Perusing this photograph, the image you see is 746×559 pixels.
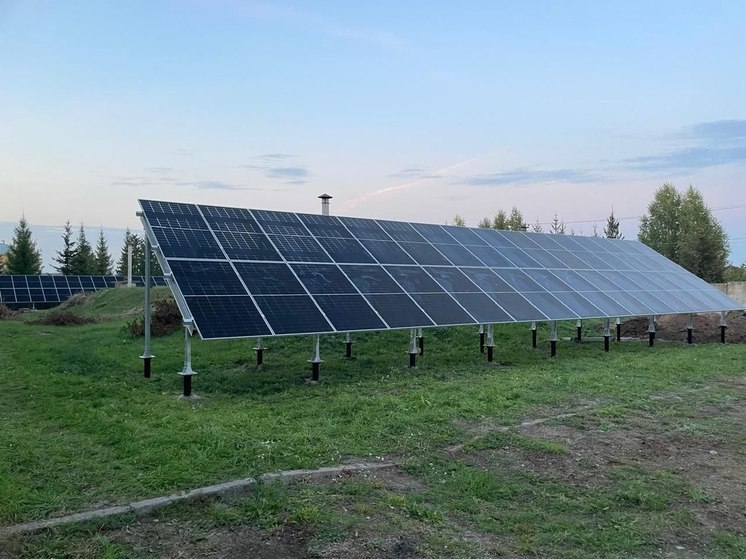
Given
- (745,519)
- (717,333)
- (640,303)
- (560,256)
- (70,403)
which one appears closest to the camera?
(745,519)

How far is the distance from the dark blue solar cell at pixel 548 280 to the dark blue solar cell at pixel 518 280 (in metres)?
0.28

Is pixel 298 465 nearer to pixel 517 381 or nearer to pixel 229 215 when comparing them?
pixel 517 381

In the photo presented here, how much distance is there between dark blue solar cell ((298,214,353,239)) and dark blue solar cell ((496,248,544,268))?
569cm

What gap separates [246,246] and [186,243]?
1.44 m

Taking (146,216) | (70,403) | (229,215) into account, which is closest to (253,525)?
(70,403)

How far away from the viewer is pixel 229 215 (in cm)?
1368

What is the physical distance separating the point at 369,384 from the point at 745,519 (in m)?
7.17

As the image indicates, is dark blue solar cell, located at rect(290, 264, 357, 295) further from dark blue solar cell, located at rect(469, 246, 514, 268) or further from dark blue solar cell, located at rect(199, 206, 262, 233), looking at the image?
dark blue solar cell, located at rect(469, 246, 514, 268)

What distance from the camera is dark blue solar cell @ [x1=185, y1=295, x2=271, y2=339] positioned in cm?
948

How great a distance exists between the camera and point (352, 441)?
25.3ft

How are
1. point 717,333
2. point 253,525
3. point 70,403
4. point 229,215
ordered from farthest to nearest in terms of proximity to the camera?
point 717,333 < point 229,215 < point 70,403 < point 253,525

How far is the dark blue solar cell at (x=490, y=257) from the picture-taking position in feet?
57.2

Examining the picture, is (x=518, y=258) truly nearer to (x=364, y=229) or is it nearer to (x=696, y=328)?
(x=364, y=229)

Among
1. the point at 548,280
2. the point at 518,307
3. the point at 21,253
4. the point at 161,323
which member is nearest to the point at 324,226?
the point at 518,307
